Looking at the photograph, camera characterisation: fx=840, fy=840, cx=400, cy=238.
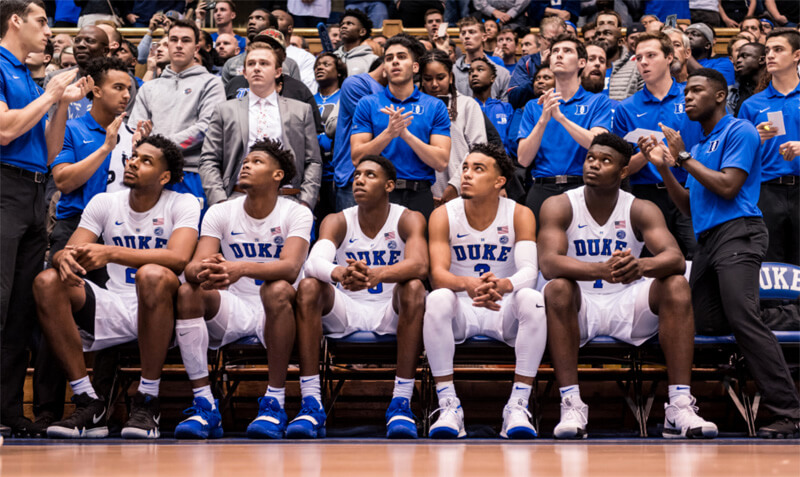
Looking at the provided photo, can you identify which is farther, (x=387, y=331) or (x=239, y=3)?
(x=239, y=3)

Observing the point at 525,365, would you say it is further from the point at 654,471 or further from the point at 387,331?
the point at 654,471

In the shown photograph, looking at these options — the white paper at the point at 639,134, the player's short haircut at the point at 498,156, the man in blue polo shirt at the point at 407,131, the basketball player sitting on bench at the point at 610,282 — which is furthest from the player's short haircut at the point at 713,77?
the man in blue polo shirt at the point at 407,131

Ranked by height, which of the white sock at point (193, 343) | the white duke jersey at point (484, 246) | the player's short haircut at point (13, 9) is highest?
the player's short haircut at point (13, 9)

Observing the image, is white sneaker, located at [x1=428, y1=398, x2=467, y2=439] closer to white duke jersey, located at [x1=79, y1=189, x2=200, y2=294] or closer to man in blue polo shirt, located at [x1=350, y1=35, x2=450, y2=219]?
man in blue polo shirt, located at [x1=350, y1=35, x2=450, y2=219]

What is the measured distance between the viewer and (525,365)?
4.37 m

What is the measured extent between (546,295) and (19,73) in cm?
298

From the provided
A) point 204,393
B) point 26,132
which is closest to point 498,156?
point 204,393

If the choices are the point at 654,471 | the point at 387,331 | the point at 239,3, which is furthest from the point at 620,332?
the point at 239,3

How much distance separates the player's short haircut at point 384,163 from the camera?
4965 mm

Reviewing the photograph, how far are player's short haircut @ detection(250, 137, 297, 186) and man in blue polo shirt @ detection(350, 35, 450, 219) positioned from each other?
0.41 meters

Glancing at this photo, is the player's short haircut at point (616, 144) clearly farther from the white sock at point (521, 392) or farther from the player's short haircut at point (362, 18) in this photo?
the player's short haircut at point (362, 18)

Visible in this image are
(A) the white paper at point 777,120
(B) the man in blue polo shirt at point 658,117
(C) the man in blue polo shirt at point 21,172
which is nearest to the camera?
(C) the man in blue polo shirt at point 21,172

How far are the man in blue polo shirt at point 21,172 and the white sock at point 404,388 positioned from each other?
74.5 inches

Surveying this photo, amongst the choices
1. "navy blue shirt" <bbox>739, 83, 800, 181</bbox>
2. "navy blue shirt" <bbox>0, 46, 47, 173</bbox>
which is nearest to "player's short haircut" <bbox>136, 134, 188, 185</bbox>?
"navy blue shirt" <bbox>0, 46, 47, 173</bbox>
